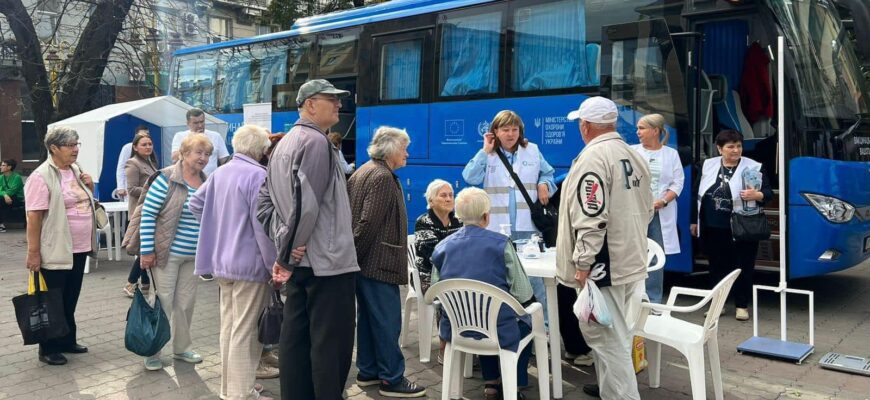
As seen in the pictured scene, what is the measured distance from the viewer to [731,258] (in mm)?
6676

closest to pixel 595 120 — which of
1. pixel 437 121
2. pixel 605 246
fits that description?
pixel 605 246

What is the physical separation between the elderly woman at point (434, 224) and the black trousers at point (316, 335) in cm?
118

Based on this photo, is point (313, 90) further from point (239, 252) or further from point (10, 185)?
point (10, 185)

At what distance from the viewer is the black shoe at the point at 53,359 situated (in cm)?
543

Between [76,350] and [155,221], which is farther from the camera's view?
[76,350]

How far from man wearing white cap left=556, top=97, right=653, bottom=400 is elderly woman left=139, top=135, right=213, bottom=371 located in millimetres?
2685

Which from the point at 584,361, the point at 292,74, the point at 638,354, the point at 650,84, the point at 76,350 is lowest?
the point at 76,350

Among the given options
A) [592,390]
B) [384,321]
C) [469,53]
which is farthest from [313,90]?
[469,53]

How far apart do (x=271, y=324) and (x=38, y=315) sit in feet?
7.33

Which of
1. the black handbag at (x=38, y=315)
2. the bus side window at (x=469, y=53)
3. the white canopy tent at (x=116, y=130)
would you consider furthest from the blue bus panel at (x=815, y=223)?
the white canopy tent at (x=116, y=130)

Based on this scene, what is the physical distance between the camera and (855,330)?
6.29 m

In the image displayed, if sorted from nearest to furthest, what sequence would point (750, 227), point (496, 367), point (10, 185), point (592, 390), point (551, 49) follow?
point (496, 367), point (592, 390), point (750, 227), point (551, 49), point (10, 185)

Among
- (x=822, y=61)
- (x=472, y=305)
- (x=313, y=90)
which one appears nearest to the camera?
(x=313, y=90)

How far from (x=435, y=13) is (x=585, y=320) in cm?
608
